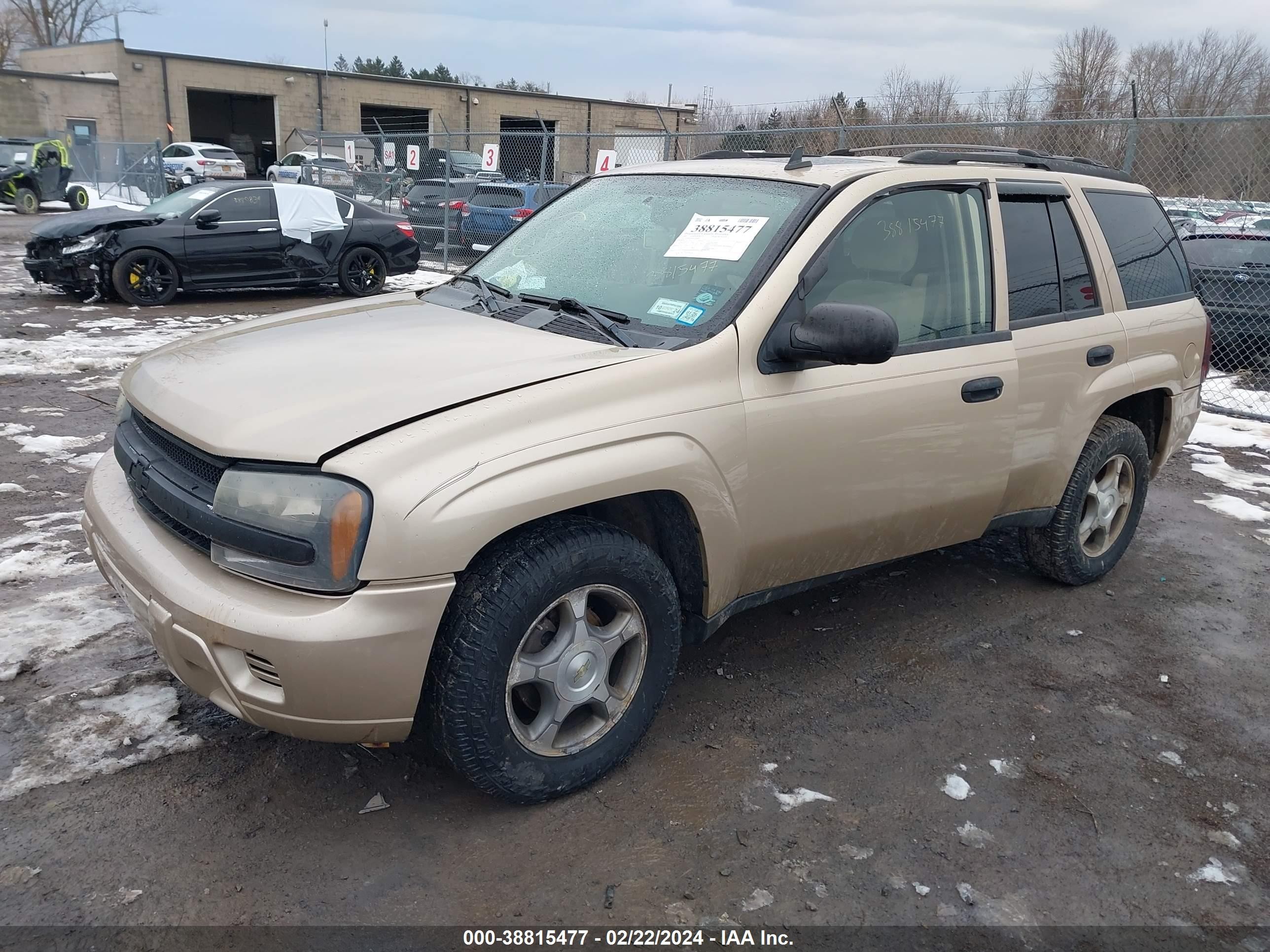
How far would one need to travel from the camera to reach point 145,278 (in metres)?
11.8

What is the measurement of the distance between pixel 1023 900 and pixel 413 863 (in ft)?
5.30

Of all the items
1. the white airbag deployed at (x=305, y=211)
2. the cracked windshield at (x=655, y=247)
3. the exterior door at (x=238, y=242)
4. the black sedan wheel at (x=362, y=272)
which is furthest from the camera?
the black sedan wheel at (x=362, y=272)

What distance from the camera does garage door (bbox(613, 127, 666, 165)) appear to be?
14031 millimetres

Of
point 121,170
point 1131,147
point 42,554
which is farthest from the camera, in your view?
point 121,170

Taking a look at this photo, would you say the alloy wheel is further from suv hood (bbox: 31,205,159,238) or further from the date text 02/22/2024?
suv hood (bbox: 31,205,159,238)

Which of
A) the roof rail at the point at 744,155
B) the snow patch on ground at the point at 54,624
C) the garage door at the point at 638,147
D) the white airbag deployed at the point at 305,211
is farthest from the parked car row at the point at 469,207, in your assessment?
the snow patch on ground at the point at 54,624

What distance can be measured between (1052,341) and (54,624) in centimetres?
404

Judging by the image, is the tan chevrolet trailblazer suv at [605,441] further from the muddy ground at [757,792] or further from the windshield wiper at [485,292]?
the muddy ground at [757,792]

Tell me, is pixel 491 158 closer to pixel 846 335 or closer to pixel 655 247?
pixel 655 247

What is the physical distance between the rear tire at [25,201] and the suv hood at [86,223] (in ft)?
54.4

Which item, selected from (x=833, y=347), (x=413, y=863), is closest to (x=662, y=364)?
(x=833, y=347)

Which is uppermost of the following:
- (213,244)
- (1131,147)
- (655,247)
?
(1131,147)

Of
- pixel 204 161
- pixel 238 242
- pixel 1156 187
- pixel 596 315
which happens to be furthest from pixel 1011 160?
pixel 204 161

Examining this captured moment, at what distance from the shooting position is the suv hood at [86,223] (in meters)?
11.4
